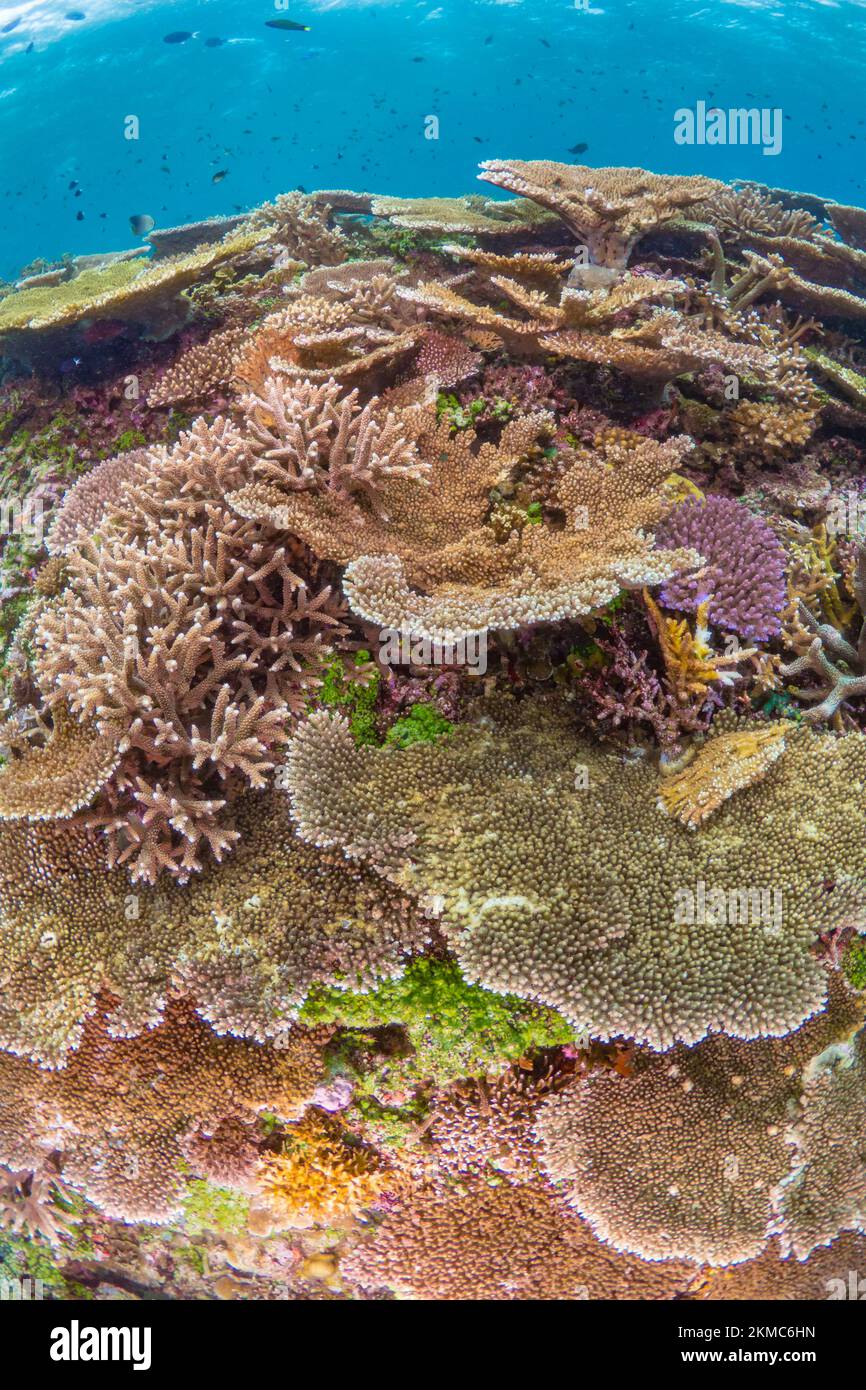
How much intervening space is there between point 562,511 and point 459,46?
242 ft

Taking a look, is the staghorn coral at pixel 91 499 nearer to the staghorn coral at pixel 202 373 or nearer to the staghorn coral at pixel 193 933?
the staghorn coral at pixel 202 373

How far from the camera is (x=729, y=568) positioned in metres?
4.26

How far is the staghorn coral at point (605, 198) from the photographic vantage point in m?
6.12

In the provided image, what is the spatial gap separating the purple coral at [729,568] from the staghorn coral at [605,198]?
11.3 feet

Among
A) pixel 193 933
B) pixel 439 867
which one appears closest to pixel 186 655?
pixel 193 933

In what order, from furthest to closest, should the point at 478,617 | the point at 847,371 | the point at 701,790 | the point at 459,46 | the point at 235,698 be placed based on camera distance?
the point at 459,46, the point at 847,371, the point at 235,698, the point at 701,790, the point at 478,617

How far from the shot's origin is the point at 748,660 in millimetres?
4223

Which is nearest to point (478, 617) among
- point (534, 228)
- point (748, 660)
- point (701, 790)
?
point (701, 790)

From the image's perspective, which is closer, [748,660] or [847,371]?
[748,660]

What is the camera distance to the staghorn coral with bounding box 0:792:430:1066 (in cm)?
351

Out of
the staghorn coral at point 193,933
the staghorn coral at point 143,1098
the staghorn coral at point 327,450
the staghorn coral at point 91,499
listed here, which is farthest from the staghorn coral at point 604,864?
the staghorn coral at point 91,499

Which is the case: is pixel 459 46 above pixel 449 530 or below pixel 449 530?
above
